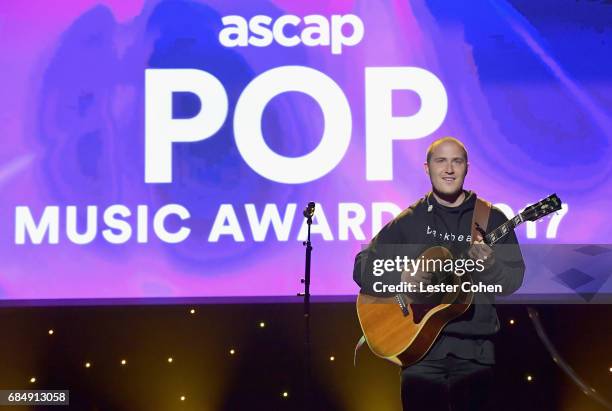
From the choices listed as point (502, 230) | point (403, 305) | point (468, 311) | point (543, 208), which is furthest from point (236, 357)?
point (543, 208)

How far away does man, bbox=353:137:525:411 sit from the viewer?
3.75 m

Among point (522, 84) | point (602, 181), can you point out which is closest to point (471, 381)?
point (602, 181)

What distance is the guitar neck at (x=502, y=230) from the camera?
370 centimetres

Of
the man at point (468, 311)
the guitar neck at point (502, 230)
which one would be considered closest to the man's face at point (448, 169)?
the man at point (468, 311)

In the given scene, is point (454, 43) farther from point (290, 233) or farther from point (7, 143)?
point (7, 143)

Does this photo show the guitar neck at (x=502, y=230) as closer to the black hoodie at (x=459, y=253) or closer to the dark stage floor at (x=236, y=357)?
the black hoodie at (x=459, y=253)

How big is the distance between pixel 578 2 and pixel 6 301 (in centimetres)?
342

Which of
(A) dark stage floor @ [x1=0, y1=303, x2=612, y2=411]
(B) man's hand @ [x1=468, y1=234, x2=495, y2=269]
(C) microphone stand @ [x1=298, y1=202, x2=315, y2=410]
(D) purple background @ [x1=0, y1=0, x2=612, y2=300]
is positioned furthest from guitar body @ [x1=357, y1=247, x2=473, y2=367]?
(A) dark stage floor @ [x1=0, y1=303, x2=612, y2=411]

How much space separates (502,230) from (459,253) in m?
0.24

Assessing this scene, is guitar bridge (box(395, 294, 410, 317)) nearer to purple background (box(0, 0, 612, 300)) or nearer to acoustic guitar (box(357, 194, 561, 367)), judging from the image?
acoustic guitar (box(357, 194, 561, 367))

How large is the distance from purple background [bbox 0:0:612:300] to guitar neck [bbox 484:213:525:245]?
612 mm

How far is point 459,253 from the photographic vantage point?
3.88 metres

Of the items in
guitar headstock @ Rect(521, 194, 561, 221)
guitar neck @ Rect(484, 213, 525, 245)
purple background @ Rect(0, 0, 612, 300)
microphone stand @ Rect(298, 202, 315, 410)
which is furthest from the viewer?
purple background @ Rect(0, 0, 612, 300)

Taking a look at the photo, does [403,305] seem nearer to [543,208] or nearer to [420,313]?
[420,313]
